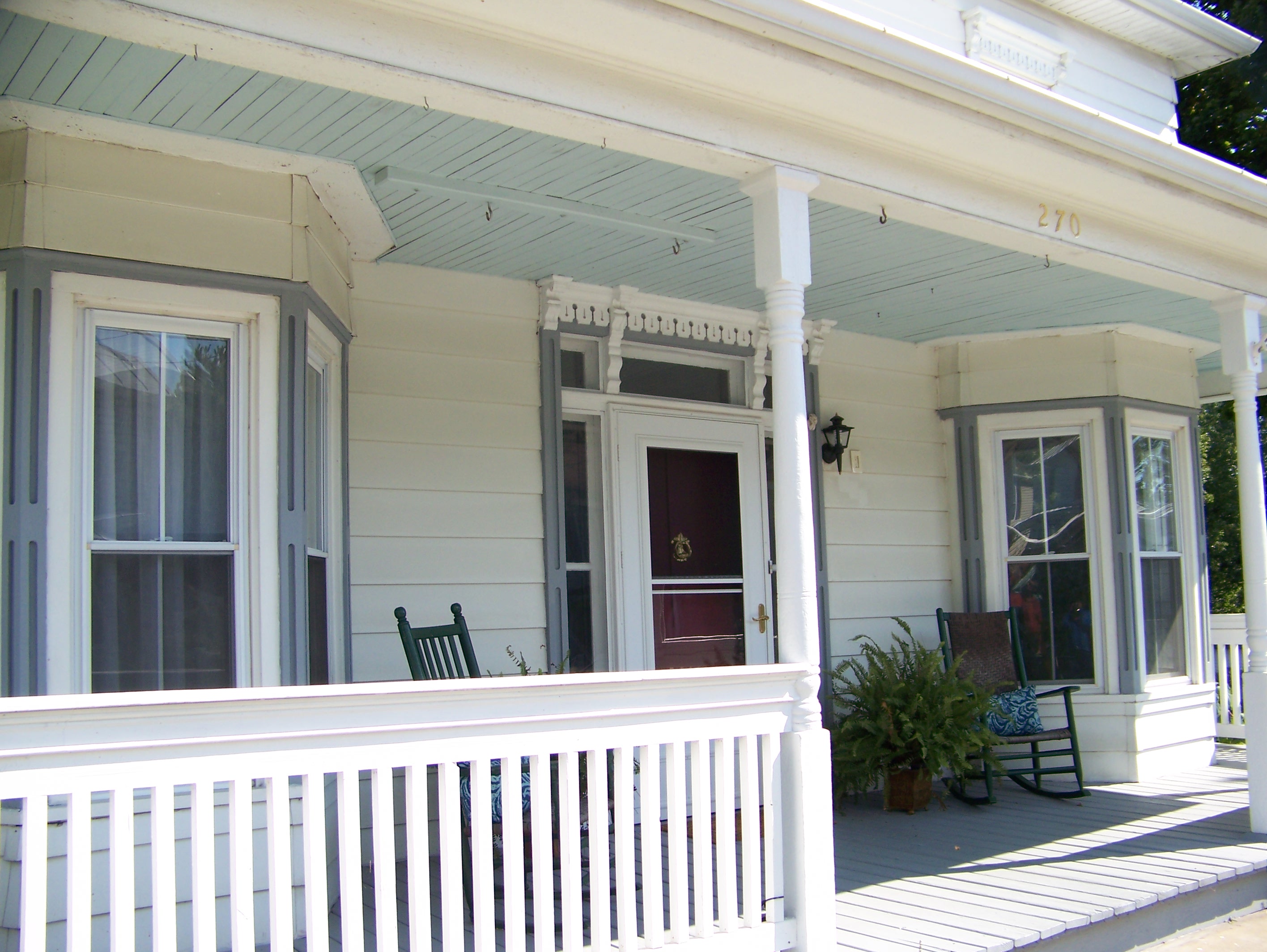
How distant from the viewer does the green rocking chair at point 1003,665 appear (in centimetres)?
545

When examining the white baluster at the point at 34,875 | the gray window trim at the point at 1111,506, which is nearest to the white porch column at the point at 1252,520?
the gray window trim at the point at 1111,506

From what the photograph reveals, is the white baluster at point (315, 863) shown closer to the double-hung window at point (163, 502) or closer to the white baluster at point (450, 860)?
the white baluster at point (450, 860)

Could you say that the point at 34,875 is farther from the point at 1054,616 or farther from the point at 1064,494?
the point at 1064,494

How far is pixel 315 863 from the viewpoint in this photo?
2307 millimetres

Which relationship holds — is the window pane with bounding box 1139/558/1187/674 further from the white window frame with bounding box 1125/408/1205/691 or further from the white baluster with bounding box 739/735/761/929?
the white baluster with bounding box 739/735/761/929

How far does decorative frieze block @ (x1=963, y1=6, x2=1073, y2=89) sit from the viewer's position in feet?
16.4

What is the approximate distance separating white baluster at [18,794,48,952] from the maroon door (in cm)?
317

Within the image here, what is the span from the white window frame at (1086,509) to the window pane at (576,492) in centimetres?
248

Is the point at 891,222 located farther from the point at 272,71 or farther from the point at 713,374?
the point at 272,71

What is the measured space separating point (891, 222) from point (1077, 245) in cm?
66

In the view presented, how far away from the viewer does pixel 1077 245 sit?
155 inches

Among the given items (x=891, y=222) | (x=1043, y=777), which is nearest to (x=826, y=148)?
(x=891, y=222)

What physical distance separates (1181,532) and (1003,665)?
5.08 ft

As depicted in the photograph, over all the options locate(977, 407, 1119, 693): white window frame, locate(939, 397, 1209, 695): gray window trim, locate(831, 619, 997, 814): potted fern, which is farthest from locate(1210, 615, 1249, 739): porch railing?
locate(831, 619, 997, 814): potted fern
